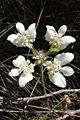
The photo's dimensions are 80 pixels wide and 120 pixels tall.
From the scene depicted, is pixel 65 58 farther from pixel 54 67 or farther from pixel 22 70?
pixel 22 70

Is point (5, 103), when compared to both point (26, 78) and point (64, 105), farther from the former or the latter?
point (64, 105)

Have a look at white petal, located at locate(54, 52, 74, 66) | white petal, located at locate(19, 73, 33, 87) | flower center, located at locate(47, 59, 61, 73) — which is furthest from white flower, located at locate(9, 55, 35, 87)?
white petal, located at locate(54, 52, 74, 66)

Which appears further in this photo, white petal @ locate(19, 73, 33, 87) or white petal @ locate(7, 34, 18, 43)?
white petal @ locate(7, 34, 18, 43)

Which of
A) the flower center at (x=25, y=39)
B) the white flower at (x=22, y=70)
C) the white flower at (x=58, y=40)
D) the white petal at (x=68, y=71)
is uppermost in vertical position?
the flower center at (x=25, y=39)

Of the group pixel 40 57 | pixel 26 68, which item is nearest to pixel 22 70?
pixel 26 68

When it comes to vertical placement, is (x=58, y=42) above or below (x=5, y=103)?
above

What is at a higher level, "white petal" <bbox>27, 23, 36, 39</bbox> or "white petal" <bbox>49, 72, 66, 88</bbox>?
"white petal" <bbox>27, 23, 36, 39</bbox>

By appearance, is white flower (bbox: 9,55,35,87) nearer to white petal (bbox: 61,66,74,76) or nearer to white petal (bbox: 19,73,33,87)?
white petal (bbox: 19,73,33,87)

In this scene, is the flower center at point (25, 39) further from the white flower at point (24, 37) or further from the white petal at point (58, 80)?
the white petal at point (58, 80)

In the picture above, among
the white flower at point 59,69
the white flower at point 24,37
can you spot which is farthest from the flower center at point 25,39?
the white flower at point 59,69

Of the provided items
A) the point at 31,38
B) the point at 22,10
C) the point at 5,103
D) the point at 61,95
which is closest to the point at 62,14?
the point at 22,10

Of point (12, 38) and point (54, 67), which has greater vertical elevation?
point (12, 38)
